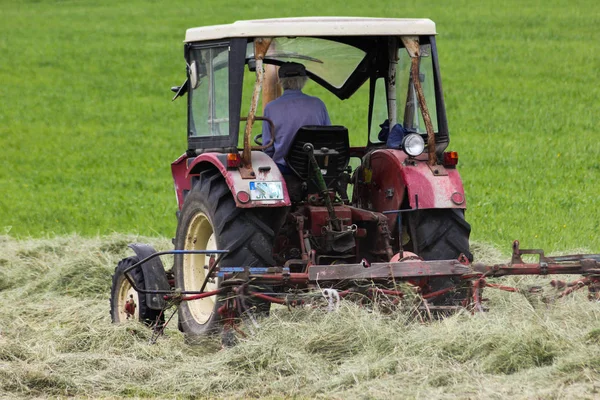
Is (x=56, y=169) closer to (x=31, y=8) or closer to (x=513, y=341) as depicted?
(x=513, y=341)

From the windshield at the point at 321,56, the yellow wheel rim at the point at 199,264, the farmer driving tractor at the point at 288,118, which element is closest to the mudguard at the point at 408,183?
the farmer driving tractor at the point at 288,118

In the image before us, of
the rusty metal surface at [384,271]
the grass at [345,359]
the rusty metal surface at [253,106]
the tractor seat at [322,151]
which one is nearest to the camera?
the grass at [345,359]

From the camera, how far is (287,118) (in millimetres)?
7961

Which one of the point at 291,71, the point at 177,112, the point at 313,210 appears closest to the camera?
the point at 313,210

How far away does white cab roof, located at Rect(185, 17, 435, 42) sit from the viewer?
24.5 ft

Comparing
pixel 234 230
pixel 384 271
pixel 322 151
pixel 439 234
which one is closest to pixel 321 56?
pixel 322 151

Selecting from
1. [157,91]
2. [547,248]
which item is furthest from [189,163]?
[157,91]

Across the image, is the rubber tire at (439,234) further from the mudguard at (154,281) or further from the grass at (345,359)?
the mudguard at (154,281)

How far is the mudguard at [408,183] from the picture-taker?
7570mm

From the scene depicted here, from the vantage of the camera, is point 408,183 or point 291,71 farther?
point 291,71

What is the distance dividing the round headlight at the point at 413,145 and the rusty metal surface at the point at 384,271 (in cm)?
101

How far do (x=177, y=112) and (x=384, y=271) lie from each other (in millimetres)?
20531

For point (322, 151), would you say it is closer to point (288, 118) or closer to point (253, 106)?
point (288, 118)

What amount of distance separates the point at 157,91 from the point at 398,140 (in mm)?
21360
